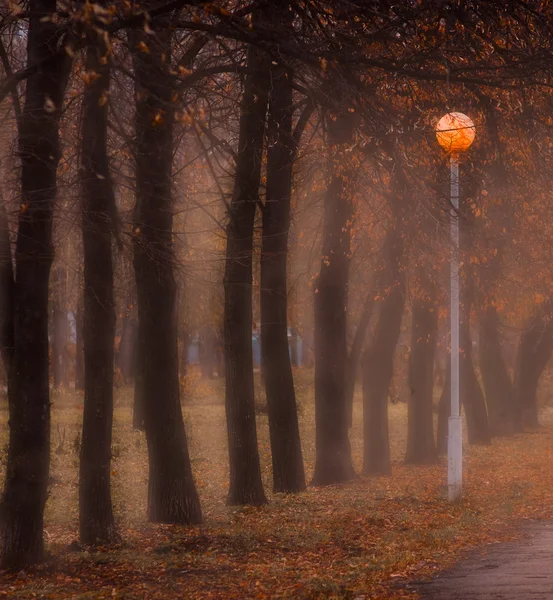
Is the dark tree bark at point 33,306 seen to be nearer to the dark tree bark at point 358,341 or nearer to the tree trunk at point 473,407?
the dark tree bark at point 358,341

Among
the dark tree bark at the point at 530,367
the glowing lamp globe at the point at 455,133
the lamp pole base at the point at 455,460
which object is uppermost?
the glowing lamp globe at the point at 455,133

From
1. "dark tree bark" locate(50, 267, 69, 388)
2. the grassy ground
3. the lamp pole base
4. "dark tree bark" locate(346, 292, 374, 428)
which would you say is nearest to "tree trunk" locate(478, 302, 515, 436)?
"dark tree bark" locate(346, 292, 374, 428)

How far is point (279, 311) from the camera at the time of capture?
15484 millimetres

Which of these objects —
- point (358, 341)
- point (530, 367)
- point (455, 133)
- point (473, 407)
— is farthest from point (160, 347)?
point (530, 367)

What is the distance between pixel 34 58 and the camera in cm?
969

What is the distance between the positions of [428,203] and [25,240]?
590 centimetres

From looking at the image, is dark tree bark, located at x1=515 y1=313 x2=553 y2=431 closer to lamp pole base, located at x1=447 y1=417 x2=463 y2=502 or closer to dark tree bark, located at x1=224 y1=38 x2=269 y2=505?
lamp pole base, located at x1=447 y1=417 x2=463 y2=502

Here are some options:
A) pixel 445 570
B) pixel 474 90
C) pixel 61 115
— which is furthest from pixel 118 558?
pixel 474 90

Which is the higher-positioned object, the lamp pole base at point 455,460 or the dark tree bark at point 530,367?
the dark tree bark at point 530,367

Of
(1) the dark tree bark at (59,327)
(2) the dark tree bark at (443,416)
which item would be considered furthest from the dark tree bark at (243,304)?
(1) the dark tree bark at (59,327)

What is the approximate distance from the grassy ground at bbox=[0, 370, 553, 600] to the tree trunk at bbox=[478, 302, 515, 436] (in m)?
7.57

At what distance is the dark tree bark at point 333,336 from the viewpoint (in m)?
17.4

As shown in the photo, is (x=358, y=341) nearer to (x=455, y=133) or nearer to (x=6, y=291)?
(x=455, y=133)

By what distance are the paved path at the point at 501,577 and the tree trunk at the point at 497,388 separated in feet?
62.7
